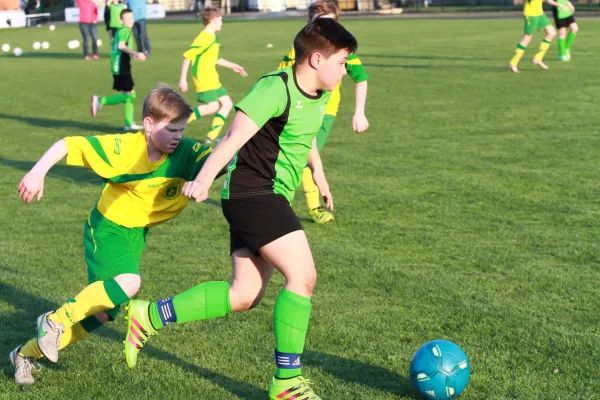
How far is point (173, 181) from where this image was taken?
446cm

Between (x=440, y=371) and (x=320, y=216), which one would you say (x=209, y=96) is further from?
(x=440, y=371)

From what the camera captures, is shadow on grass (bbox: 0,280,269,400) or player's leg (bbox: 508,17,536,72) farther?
player's leg (bbox: 508,17,536,72)

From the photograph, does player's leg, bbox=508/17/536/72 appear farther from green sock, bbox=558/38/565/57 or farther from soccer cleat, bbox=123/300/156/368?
soccer cleat, bbox=123/300/156/368

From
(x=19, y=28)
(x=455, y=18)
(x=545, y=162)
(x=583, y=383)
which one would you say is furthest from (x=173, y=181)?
(x=19, y=28)

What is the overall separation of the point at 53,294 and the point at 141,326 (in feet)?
6.10

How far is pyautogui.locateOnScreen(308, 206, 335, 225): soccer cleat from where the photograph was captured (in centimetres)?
775

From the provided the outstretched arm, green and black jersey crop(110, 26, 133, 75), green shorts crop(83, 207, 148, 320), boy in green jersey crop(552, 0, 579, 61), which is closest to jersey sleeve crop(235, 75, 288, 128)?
the outstretched arm

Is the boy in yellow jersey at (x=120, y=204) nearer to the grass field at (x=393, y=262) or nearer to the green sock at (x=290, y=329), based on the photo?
the grass field at (x=393, y=262)

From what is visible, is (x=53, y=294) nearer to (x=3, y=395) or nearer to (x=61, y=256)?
(x=61, y=256)

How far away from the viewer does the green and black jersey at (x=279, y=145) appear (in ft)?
13.0

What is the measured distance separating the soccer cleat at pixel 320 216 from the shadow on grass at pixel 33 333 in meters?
2.78

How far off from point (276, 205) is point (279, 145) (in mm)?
300

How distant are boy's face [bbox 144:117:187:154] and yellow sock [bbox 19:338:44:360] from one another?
1.20m

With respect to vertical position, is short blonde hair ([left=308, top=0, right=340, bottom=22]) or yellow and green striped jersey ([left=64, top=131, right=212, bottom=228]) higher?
short blonde hair ([left=308, top=0, right=340, bottom=22])
